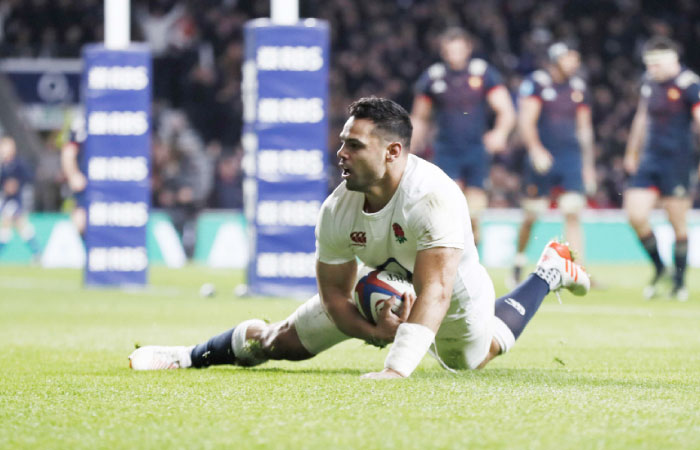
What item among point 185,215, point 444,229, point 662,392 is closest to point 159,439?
point 444,229

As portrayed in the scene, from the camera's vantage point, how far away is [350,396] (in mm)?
4586

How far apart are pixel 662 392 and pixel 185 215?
54.2 ft

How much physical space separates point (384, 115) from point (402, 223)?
1.47 ft

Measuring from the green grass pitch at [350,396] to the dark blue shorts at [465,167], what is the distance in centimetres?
388

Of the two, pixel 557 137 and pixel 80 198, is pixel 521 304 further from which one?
pixel 80 198

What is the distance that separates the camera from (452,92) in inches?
480

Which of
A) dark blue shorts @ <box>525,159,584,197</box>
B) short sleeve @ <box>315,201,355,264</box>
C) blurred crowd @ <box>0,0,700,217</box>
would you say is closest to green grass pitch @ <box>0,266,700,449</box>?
short sleeve @ <box>315,201,355,264</box>

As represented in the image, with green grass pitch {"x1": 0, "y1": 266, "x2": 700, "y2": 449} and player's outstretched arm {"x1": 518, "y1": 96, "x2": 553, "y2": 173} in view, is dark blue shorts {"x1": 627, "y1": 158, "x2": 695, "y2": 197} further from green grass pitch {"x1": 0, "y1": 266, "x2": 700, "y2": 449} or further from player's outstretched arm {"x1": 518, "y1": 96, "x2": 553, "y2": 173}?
green grass pitch {"x1": 0, "y1": 266, "x2": 700, "y2": 449}

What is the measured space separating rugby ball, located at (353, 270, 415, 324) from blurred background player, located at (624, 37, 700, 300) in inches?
264

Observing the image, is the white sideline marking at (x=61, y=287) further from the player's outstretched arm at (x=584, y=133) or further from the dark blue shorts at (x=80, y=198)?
the player's outstretched arm at (x=584, y=133)

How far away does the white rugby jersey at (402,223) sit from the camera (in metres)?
5.06

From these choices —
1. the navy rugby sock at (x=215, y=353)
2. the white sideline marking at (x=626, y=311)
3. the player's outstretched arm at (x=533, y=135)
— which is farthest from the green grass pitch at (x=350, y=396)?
the player's outstretched arm at (x=533, y=135)

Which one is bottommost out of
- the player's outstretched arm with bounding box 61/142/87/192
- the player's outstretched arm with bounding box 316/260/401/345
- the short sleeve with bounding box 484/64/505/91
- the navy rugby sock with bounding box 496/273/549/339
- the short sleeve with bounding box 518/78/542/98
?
the player's outstretched arm with bounding box 61/142/87/192

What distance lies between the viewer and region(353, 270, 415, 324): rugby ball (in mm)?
5207
